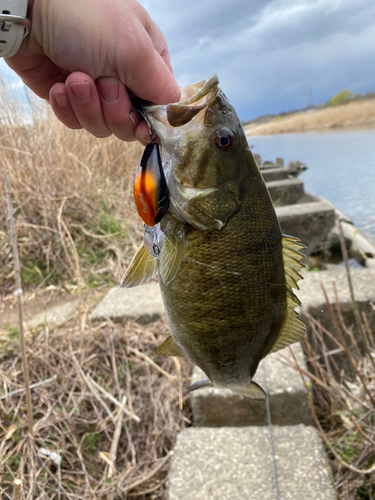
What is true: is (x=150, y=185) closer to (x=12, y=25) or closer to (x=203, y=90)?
(x=203, y=90)

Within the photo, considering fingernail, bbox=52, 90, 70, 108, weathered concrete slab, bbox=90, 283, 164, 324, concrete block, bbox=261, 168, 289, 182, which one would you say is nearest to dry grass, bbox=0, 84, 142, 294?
weathered concrete slab, bbox=90, 283, 164, 324

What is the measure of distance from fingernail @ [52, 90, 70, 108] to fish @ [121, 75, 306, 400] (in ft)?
1.06

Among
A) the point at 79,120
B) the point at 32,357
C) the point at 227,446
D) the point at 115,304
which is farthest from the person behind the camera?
the point at 115,304

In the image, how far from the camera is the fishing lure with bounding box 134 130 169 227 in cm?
96

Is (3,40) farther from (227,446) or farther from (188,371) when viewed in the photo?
(188,371)

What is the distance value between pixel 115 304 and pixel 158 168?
2.62 metres

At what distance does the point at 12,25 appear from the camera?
1137mm

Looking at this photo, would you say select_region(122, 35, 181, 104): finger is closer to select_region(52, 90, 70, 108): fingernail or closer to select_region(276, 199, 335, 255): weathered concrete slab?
select_region(52, 90, 70, 108): fingernail

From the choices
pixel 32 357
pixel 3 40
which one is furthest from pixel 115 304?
pixel 3 40

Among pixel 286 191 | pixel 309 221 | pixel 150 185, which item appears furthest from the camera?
pixel 286 191

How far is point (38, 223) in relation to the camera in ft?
15.5

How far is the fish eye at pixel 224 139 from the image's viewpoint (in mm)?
1021

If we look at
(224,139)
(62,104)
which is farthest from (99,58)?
(224,139)

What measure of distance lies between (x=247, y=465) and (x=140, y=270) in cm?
145
